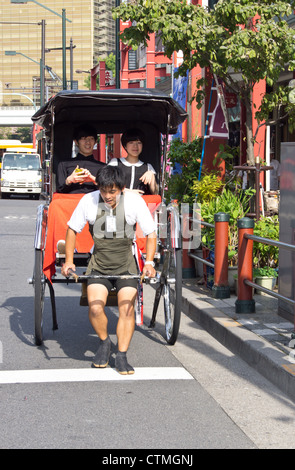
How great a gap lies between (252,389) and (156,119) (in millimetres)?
4185

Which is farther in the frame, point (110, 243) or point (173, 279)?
point (173, 279)

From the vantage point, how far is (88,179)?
26.8 feet

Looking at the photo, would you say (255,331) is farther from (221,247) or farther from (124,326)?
(221,247)

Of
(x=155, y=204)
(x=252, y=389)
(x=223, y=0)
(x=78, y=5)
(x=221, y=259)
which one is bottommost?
(x=252, y=389)

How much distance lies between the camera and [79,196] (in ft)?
25.2

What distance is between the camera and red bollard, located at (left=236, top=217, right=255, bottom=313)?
317 inches

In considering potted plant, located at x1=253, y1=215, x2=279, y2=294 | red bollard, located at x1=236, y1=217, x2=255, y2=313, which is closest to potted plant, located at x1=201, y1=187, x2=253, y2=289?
potted plant, located at x1=253, y1=215, x2=279, y2=294

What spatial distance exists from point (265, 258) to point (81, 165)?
2.57 m

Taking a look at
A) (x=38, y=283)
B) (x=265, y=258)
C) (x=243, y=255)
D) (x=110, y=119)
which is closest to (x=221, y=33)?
(x=110, y=119)

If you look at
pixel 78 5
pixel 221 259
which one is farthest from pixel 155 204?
pixel 78 5

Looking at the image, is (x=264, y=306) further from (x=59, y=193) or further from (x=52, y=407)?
(x=52, y=407)

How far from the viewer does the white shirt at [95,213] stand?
21.7ft

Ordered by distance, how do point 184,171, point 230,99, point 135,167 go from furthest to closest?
1. point 230,99
2. point 184,171
3. point 135,167

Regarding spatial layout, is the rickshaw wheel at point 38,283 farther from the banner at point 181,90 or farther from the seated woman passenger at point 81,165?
the banner at point 181,90
